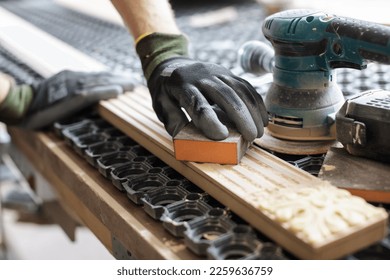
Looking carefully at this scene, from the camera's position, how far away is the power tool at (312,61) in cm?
104

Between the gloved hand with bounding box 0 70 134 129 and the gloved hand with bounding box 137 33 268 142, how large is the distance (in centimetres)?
36

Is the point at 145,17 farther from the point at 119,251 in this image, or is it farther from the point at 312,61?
the point at 119,251

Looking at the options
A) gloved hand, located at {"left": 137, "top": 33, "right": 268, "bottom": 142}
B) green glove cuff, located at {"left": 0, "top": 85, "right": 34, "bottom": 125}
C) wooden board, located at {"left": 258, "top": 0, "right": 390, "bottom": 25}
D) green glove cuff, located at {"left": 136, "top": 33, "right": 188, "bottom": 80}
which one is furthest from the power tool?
wooden board, located at {"left": 258, "top": 0, "right": 390, "bottom": 25}

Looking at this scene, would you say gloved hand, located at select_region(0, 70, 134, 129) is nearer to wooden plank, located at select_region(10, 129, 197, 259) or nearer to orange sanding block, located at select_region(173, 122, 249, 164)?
wooden plank, located at select_region(10, 129, 197, 259)

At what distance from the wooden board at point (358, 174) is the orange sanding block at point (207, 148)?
19 cm

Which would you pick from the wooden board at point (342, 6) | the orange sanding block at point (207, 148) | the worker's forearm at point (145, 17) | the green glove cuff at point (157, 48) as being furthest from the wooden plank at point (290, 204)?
the wooden board at point (342, 6)

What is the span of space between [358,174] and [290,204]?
20 cm

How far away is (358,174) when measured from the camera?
1043 mm

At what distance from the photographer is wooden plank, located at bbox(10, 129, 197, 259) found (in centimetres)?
101

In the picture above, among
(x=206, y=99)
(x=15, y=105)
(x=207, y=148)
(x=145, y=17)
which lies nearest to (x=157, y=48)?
(x=145, y=17)

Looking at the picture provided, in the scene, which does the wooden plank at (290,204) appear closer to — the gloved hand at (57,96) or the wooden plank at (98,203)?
the wooden plank at (98,203)

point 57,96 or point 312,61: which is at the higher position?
point 312,61
